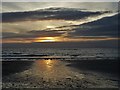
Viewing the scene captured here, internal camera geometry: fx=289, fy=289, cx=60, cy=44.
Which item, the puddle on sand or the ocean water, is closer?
the puddle on sand

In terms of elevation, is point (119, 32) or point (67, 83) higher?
point (119, 32)

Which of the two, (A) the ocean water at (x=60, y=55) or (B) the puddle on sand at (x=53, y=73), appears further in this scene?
(A) the ocean water at (x=60, y=55)

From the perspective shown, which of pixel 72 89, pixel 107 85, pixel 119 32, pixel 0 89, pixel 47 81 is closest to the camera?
pixel 0 89

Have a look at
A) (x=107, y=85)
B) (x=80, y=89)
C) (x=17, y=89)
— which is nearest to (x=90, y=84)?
(x=107, y=85)

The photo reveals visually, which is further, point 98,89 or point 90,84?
point 90,84

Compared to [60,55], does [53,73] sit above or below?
above

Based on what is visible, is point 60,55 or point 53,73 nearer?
point 53,73

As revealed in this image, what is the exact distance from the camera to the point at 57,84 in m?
18.5

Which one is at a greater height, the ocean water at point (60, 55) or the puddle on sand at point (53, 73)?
the puddle on sand at point (53, 73)

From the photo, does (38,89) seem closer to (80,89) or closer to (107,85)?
(80,89)

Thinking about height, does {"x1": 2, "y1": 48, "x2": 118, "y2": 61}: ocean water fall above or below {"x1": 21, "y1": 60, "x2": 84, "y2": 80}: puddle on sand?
below

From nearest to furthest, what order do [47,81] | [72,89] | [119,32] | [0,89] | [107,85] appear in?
1. [0,89]
2. [72,89]
3. [107,85]
4. [47,81]
5. [119,32]

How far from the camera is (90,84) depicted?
18719mm

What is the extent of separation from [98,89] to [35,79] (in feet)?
20.2
